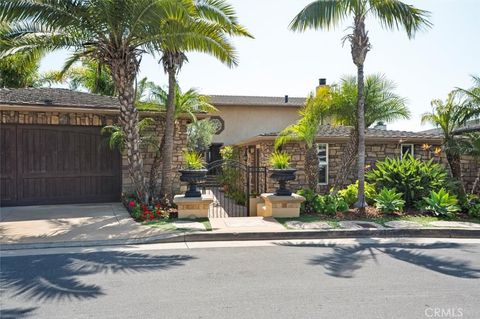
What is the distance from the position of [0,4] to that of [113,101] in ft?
17.2

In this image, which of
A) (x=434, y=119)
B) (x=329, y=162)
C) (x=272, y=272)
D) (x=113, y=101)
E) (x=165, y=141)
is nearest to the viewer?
(x=272, y=272)

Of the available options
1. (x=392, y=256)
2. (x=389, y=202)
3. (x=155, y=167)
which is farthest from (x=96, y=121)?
(x=392, y=256)

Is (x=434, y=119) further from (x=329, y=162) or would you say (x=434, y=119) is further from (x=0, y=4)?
(x=0, y=4)

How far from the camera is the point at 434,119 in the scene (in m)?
12.6

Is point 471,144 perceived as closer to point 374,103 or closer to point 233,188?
point 374,103

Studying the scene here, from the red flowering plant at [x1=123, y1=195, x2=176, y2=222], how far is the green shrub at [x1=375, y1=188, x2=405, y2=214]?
5667mm

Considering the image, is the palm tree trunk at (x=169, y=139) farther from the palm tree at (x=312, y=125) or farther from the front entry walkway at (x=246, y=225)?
the palm tree at (x=312, y=125)

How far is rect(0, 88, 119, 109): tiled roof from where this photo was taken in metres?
11.4

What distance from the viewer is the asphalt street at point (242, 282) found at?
431 centimetres

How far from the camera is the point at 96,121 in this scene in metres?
12.4

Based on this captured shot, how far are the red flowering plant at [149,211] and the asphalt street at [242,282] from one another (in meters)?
2.20

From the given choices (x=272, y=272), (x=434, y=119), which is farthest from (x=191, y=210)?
(x=434, y=119)

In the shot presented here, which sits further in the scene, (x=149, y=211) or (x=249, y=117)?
(x=249, y=117)

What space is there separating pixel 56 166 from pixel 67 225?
392cm
